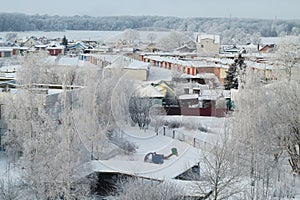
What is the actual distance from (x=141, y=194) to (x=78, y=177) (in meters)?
0.93

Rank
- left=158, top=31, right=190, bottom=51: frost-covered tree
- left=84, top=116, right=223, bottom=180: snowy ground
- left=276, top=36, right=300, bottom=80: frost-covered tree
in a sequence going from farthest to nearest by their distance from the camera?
1. left=158, top=31, right=190, bottom=51: frost-covered tree
2. left=276, top=36, right=300, bottom=80: frost-covered tree
3. left=84, top=116, right=223, bottom=180: snowy ground

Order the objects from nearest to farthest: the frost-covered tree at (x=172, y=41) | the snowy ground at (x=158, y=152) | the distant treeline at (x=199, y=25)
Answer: the snowy ground at (x=158, y=152), the frost-covered tree at (x=172, y=41), the distant treeline at (x=199, y=25)

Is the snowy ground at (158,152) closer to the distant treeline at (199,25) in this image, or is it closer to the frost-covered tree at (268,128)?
the frost-covered tree at (268,128)

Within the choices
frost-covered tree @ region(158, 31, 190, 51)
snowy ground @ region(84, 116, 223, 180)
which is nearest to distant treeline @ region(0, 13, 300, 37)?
frost-covered tree @ region(158, 31, 190, 51)

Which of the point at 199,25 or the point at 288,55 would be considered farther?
the point at 199,25

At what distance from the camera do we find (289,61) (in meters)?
9.05

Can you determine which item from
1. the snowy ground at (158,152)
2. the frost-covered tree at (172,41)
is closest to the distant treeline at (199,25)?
the frost-covered tree at (172,41)

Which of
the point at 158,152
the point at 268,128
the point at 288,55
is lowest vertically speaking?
the point at 158,152

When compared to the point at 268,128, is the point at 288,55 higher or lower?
higher

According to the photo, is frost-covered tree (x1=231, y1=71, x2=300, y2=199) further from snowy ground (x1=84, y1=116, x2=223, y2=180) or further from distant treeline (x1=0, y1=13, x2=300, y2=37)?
distant treeline (x1=0, y1=13, x2=300, y2=37)

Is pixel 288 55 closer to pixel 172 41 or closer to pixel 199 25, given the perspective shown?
pixel 172 41

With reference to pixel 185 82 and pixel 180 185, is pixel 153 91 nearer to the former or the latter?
pixel 185 82

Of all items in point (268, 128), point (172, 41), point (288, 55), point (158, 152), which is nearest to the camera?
point (268, 128)

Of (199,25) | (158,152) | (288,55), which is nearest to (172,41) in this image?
(288,55)
